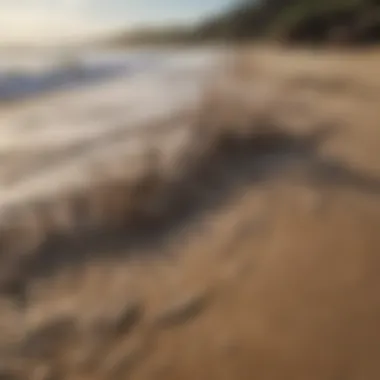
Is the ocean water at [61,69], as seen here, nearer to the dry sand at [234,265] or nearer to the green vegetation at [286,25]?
the green vegetation at [286,25]

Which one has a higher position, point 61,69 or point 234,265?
point 61,69

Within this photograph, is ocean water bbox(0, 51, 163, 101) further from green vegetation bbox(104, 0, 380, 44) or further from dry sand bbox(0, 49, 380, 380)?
dry sand bbox(0, 49, 380, 380)

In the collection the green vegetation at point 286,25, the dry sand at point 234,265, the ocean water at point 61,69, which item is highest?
the green vegetation at point 286,25

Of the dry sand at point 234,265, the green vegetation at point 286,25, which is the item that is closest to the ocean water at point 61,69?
the green vegetation at point 286,25

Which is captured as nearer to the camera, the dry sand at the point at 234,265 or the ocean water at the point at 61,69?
the dry sand at the point at 234,265

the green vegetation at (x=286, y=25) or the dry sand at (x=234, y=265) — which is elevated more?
the green vegetation at (x=286, y=25)

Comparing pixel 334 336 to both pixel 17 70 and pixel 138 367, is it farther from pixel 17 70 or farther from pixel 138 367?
pixel 17 70

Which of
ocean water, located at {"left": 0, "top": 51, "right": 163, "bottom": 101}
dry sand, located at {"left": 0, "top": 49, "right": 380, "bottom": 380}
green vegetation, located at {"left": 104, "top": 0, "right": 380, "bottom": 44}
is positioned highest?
green vegetation, located at {"left": 104, "top": 0, "right": 380, "bottom": 44}

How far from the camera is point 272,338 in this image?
566mm

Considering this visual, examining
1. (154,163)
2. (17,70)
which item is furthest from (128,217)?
(17,70)

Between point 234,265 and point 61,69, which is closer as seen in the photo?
point 234,265

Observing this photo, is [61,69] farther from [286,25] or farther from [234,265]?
[234,265]

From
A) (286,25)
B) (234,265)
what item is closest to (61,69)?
(286,25)

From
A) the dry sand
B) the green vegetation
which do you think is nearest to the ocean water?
the green vegetation
